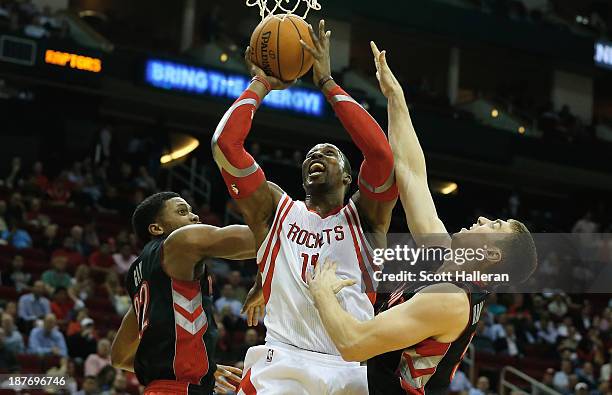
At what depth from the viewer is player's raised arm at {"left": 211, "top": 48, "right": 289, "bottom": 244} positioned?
5.14 metres

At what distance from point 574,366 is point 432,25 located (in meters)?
11.2

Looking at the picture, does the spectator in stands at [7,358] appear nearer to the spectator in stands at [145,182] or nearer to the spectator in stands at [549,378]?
the spectator in stands at [145,182]

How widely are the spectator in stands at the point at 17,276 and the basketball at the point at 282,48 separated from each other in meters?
9.23

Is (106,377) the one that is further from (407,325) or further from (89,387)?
(407,325)

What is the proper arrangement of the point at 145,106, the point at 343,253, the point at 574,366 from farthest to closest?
the point at 145,106
the point at 574,366
the point at 343,253

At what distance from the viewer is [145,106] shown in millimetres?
23297

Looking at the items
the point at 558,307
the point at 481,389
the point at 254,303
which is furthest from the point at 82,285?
the point at 558,307

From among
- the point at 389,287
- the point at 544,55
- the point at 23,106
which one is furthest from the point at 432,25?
the point at 389,287

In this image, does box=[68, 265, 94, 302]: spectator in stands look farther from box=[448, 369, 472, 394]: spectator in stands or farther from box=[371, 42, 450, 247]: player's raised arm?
box=[371, 42, 450, 247]: player's raised arm

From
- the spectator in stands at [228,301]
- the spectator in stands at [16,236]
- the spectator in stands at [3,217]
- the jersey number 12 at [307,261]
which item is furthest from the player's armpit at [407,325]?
the spectator in stands at [3,217]

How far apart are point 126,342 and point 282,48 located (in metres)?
2.10

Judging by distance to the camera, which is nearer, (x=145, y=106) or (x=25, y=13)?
(x=25, y=13)

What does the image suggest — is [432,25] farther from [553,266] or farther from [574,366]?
[574,366]

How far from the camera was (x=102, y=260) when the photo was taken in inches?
597
